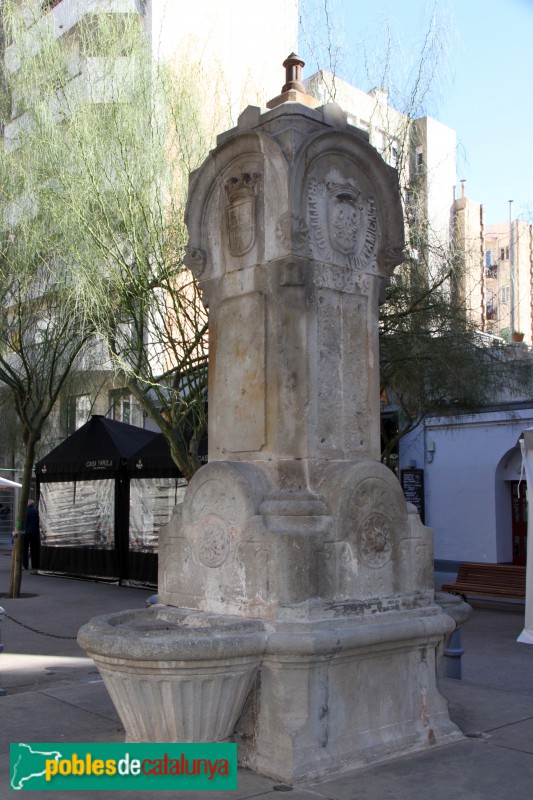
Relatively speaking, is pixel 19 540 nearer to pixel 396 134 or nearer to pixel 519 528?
pixel 396 134

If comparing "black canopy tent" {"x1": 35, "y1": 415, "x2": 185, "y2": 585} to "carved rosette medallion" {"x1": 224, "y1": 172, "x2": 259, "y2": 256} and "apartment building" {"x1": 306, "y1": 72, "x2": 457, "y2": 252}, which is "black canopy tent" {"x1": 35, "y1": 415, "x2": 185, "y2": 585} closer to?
"apartment building" {"x1": 306, "y1": 72, "x2": 457, "y2": 252}

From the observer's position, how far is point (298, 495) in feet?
17.5

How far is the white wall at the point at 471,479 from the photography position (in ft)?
60.9

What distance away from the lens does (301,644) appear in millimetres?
4824

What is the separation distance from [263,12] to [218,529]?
1551 cm

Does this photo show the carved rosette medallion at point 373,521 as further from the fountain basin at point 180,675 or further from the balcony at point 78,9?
the balcony at point 78,9

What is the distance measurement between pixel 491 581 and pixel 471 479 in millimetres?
5384

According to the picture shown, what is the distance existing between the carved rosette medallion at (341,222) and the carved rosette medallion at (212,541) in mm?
1889

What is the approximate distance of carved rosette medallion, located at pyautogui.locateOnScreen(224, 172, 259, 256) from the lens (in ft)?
19.2

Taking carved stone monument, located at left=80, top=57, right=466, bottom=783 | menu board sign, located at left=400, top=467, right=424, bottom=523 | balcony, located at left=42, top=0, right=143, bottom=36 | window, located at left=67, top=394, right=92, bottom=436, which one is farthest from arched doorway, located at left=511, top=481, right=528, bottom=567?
carved stone monument, located at left=80, top=57, right=466, bottom=783

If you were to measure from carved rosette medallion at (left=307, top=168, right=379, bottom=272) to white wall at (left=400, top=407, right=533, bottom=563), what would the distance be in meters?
12.6

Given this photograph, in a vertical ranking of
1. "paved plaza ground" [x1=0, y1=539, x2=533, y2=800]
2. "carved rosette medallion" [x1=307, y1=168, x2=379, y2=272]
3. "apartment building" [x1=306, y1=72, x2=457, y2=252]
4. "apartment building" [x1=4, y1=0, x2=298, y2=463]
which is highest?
"apartment building" [x1=4, y1=0, x2=298, y2=463]

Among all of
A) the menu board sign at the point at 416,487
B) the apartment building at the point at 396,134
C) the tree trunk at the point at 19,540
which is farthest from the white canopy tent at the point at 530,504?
the menu board sign at the point at 416,487

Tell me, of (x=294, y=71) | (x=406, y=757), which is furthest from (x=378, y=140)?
(x=406, y=757)
